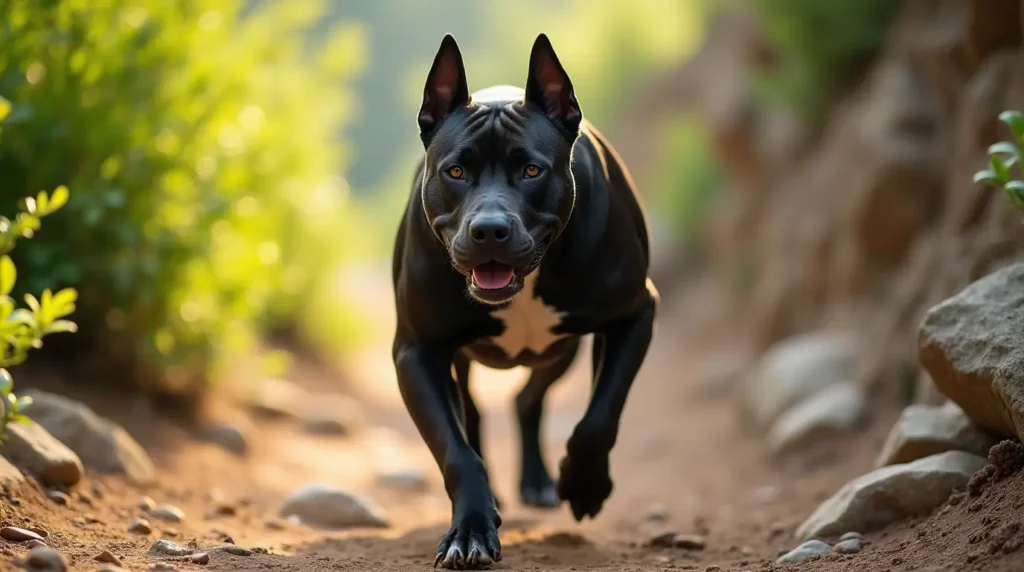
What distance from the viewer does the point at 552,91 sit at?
12.1 feet

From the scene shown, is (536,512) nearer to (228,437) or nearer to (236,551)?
(228,437)

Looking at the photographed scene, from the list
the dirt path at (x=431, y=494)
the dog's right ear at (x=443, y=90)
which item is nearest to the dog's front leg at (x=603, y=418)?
the dirt path at (x=431, y=494)

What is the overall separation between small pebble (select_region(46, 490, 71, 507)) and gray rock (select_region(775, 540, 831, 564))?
7.67ft

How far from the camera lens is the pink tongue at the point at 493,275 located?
11.1 feet

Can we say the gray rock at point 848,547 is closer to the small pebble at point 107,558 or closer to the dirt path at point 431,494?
the dirt path at point 431,494

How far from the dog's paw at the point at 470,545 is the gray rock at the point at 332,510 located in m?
1.51

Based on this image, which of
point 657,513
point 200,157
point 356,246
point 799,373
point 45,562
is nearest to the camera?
point 45,562

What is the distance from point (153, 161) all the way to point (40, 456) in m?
1.89

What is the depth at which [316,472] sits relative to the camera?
635cm

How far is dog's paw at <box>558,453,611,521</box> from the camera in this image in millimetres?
3770

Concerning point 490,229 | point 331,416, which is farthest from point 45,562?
point 331,416

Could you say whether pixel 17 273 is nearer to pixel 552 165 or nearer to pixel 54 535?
pixel 54 535

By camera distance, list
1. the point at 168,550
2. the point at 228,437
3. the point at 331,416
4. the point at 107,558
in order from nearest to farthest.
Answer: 1. the point at 107,558
2. the point at 168,550
3. the point at 228,437
4. the point at 331,416

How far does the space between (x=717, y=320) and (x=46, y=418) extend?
800cm
